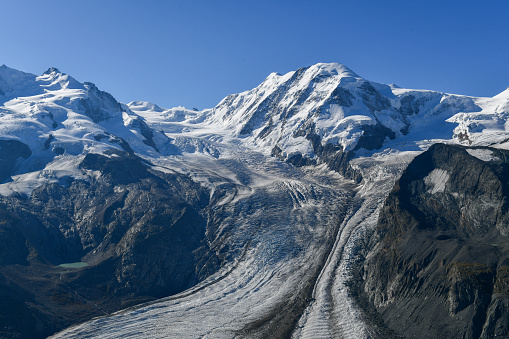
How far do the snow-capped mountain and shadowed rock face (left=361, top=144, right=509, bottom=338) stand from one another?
526cm

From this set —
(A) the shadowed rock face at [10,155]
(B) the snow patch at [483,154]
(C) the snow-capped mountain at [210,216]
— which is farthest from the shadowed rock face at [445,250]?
(A) the shadowed rock face at [10,155]

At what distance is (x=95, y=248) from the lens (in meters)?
100

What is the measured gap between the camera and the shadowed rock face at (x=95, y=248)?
73250 millimetres

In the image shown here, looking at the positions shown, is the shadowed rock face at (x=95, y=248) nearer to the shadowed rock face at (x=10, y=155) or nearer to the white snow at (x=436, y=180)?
the shadowed rock face at (x=10, y=155)

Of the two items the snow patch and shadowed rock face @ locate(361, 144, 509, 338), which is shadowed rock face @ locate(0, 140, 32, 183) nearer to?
shadowed rock face @ locate(361, 144, 509, 338)

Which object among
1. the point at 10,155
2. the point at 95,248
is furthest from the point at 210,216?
the point at 10,155

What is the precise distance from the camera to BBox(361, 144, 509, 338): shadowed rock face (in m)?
55.1

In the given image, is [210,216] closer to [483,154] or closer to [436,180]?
[436,180]

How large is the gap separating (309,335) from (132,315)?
2988 cm

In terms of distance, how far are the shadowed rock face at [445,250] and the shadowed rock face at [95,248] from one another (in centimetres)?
3653

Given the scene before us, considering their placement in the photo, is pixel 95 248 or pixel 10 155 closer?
pixel 95 248

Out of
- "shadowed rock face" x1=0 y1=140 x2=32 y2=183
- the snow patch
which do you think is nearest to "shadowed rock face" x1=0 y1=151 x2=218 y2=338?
"shadowed rock face" x1=0 y1=140 x2=32 y2=183

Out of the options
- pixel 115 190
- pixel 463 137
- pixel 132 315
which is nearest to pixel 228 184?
pixel 115 190

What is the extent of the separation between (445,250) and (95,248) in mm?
74893
